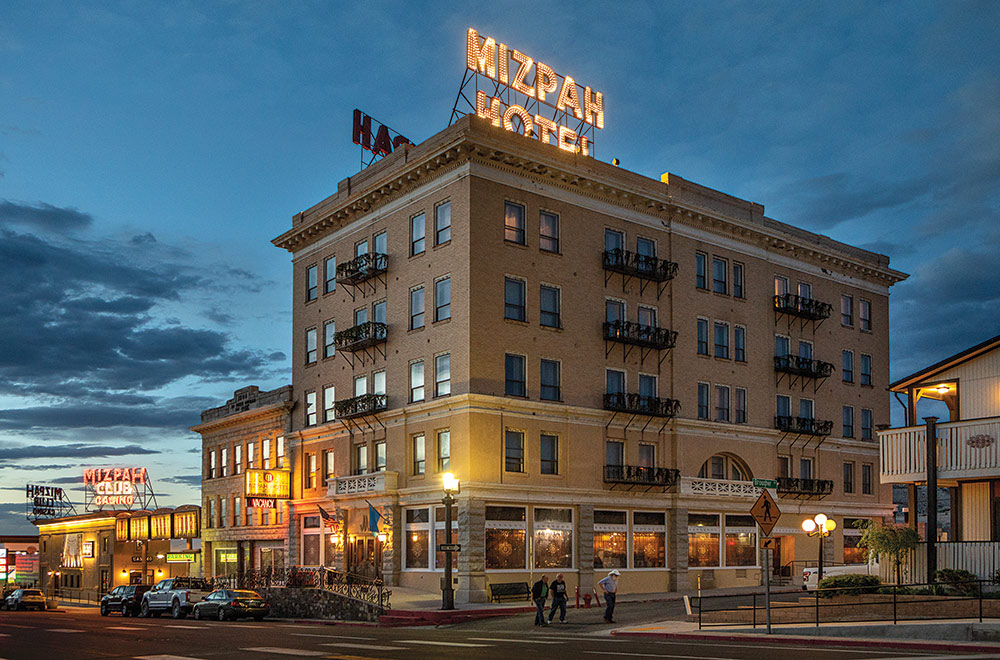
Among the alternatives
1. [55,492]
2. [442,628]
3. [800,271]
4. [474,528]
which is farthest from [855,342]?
[55,492]

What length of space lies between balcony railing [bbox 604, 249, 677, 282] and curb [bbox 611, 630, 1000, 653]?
80.5 ft

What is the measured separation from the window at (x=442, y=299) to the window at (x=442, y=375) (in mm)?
1866

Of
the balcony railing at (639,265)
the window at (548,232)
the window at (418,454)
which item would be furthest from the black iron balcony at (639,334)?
the window at (418,454)

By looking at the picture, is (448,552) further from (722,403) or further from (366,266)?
(722,403)

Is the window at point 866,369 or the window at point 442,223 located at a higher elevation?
the window at point 442,223

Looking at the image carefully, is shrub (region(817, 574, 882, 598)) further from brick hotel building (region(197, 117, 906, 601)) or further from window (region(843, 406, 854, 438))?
window (region(843, 406, 854, 438))

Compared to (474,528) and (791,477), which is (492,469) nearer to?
(474,528)

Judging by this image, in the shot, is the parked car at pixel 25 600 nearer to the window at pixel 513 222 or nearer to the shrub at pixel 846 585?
the window at pixel 513 222

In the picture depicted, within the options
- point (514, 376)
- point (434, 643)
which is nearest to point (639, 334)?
point (514, 376)

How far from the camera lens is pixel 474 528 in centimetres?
4484

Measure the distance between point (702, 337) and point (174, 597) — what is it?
29.7 m

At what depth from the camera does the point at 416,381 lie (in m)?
49.8

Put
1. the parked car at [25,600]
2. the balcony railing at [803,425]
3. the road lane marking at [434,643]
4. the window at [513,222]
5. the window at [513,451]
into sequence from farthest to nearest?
the parked car at [25,600] < the balcony railing at [803,425] < the window at [513,222] < the window at [513,451] < the road lane marking at [434,643]

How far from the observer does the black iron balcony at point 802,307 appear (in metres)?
59.2
